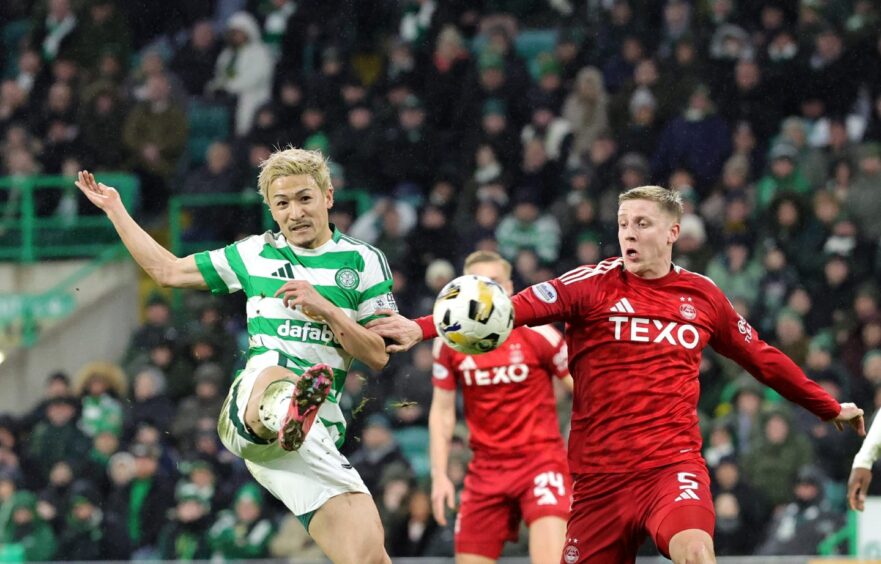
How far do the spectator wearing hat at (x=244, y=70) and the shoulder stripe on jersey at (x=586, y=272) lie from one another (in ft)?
29.9

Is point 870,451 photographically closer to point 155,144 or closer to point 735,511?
point 735,511

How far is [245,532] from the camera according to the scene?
39.0ft

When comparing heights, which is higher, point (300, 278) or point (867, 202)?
point (867, 202)

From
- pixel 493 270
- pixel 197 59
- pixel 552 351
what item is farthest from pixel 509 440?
pixel 197 59

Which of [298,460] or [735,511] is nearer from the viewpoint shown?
[298,460]

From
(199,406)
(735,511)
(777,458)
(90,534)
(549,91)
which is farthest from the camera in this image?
(549,91)

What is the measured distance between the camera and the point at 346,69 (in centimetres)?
1561

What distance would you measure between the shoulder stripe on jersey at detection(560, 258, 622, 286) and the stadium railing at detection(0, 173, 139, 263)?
862 centimetres

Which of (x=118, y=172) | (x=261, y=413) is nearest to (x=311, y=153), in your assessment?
(x=261, y=413)

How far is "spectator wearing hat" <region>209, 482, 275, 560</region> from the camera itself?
11.8m

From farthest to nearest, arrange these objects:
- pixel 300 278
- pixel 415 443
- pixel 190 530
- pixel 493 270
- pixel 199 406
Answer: pixel 199 406, pixel 415 443, pixel 190 530, pixel 493 270, pixel 300 278

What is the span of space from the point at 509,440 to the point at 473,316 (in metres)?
2.58

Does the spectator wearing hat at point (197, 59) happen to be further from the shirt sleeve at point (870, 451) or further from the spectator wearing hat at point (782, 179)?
the shirt sleeve at point (870, 451)

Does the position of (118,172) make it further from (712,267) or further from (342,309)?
(342,309)
